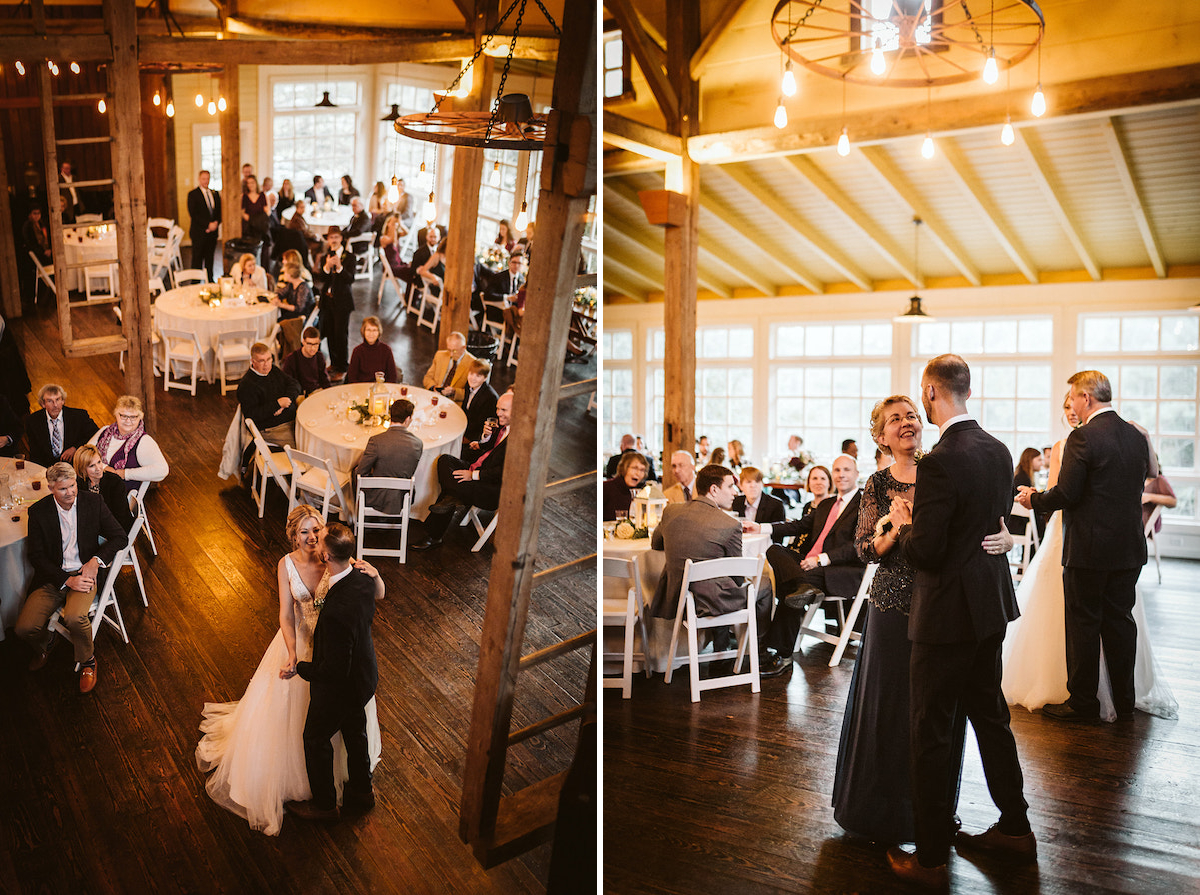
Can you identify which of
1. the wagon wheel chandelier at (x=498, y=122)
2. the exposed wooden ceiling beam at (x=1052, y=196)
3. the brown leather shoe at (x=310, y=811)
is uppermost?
the exposed wooden ceiling beam at (x=1052, y=196)

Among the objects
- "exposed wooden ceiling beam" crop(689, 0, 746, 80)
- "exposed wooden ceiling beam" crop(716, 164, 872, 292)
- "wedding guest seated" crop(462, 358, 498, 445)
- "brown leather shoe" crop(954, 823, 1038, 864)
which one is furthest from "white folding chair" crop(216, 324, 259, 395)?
"exposed wooden ceiling beam" crop(716, 164, 872, 292)

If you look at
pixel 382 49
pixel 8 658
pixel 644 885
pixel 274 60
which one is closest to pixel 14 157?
pixel 274 60

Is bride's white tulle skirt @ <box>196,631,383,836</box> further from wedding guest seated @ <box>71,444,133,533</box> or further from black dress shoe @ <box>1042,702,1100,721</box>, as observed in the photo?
black dress shoe @ <box>1042,702,1100,721</box>

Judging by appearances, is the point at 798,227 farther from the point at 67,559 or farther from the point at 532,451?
the point at 67,559

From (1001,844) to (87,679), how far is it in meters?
2.92

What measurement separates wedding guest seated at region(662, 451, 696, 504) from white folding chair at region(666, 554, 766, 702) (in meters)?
0.68

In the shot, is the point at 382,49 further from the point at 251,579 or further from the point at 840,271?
the point at 840,271

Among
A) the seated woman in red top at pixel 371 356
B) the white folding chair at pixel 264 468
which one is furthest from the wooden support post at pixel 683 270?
the white folding chair at pixel 264 468

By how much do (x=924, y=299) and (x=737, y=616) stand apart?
680 centimetres

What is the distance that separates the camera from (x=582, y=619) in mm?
4777

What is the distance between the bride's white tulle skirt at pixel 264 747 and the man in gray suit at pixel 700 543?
1.78m

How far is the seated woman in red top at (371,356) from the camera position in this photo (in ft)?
19.1

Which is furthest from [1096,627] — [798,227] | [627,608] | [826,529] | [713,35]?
[798,227]

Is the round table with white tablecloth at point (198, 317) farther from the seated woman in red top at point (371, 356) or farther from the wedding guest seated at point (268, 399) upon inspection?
the seated woman in red top at point (371, 356)
